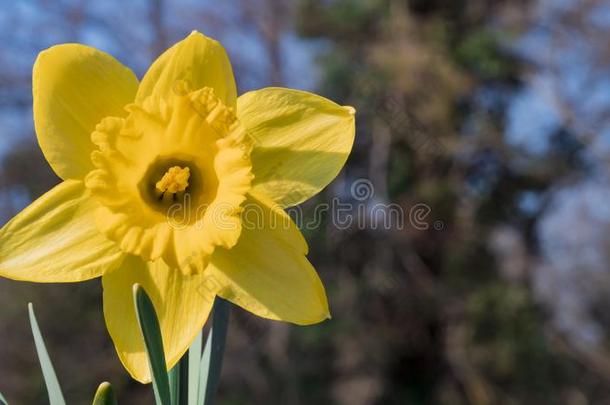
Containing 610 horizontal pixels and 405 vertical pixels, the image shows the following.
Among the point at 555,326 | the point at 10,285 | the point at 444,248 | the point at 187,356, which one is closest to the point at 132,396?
the point at 10,285

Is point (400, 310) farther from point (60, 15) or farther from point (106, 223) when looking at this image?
point (106, 223)

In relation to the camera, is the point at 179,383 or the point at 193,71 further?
the point at 193,71

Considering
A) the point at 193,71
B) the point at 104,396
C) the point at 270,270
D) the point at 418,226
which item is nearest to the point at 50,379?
the point at 104,396

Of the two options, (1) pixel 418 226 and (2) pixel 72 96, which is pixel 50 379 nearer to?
(2) pixel 72 96

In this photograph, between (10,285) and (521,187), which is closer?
(10,285)

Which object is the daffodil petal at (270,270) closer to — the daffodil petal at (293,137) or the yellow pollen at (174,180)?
the daffodil petal at (293,137)

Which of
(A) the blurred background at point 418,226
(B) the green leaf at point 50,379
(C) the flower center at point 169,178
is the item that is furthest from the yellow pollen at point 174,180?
(A) the blurred background at point 418,226
